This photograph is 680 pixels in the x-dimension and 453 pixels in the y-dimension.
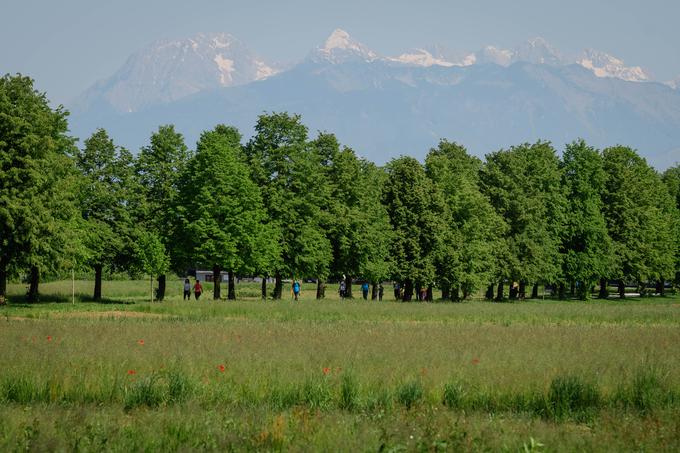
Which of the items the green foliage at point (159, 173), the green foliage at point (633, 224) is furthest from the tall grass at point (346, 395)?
the green foliage at point (633, 224)

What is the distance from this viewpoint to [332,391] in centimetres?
1623

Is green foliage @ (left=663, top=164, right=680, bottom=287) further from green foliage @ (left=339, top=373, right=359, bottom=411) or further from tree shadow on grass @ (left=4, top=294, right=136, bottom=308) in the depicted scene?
green foliage @ (left=339, top=373, right=359, bottom=411)

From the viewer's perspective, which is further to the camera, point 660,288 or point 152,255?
point 660,288

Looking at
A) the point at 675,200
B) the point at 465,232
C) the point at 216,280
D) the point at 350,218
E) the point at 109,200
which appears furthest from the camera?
the point at 675,200

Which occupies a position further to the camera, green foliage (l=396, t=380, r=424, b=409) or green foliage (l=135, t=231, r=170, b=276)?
green foliage (l=135, t=231, r=170, b=276)

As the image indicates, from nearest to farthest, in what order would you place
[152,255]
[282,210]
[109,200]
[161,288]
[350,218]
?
1. [152,255]
2. [109,200]
3. [282,210]
4. [161,288]
5. [350,218]

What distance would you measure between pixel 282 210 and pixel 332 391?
49075mm

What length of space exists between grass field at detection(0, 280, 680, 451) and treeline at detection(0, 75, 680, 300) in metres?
25.7

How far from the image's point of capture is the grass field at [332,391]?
12.0m

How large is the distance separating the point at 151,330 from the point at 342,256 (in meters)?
44.0

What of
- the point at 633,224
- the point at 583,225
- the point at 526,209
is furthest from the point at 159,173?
the point at 633,224

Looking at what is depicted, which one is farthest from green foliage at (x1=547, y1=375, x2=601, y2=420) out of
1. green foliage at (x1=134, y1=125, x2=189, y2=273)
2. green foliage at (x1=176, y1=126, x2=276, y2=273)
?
green foliage at (x1=134, y1=125, x2=189, y2=273)

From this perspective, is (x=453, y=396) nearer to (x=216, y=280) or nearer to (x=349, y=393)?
(x=349, y=393)

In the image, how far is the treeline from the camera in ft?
165
